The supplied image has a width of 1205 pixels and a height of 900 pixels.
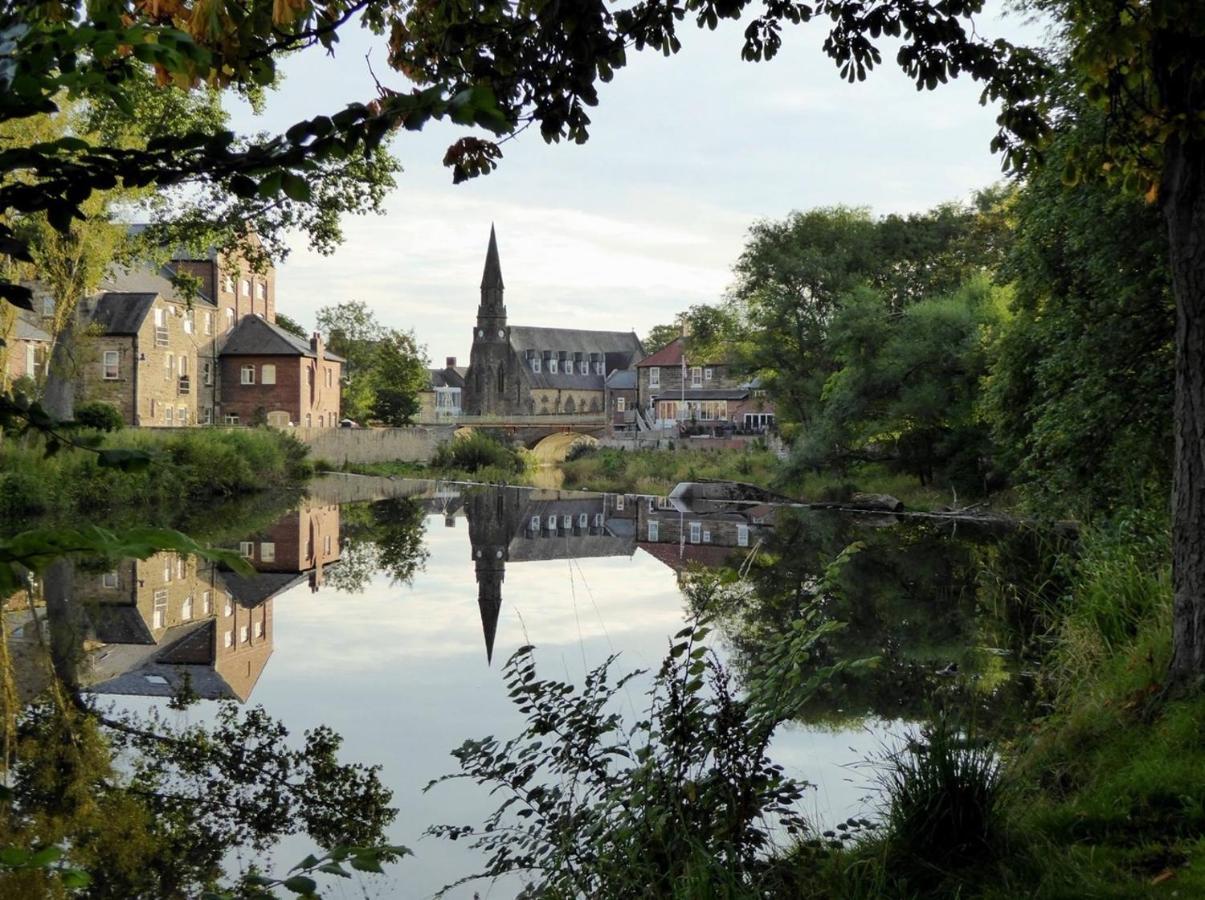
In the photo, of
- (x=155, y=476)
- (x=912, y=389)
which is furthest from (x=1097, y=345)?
(x=155, y=476)

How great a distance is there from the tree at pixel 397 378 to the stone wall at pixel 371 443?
32.0 ft

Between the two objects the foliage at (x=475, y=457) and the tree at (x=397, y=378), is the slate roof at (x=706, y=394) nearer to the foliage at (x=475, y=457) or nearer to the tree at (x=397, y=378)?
the tree at (x=397, y=378)

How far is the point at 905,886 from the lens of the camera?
472 centimetres

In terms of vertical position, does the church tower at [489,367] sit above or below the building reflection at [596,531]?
above

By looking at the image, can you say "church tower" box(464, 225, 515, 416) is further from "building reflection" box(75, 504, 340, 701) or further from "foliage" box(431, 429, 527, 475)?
"building reflection" box(75, 504, 340, 701)

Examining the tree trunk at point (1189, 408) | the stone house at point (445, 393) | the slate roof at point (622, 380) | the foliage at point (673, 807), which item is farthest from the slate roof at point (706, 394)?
the foliage at point (673, 807)

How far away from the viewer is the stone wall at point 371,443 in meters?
56.7

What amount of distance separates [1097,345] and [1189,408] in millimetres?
10544

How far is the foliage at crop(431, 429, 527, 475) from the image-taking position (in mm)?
60125

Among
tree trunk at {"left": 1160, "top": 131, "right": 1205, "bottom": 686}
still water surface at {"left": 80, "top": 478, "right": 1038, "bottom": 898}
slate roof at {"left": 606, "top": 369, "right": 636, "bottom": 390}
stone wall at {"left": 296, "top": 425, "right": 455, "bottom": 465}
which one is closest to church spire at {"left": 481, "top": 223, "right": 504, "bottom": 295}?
slate roof at {"left": 606, "top": 369, "right": 636, "bottom": 390}

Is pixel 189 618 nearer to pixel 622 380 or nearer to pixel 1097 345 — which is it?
pixel 1097 345

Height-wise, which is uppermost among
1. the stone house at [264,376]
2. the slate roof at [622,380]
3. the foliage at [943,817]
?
the slate roof at [622,380]

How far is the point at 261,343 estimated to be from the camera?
210 ft

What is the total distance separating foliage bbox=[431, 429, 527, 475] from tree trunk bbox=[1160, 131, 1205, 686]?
52.6 metres
